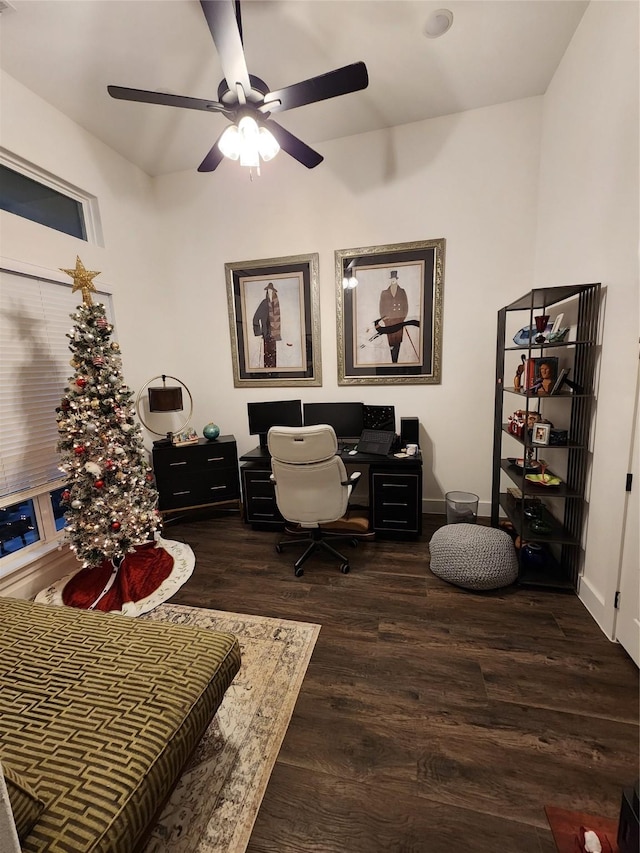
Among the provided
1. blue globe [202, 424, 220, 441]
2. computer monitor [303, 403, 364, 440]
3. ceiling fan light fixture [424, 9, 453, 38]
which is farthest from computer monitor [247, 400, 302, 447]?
ceiling fan light fixture [424, 9, 453, 38]

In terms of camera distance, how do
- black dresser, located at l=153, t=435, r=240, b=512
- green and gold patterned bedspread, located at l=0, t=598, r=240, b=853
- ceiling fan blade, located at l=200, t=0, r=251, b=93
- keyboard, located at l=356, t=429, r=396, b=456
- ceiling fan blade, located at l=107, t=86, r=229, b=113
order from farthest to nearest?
1. black dresser, located at l=153, t=435, r=240, b=512
2. keyboard, located at l=356, t=429, r=396, b=456
3. ceiling fan blade, located at l=107, t=86, r=229, b=113
4. ceiling fan blade, located at l=200, t=0, r=251, b=93
5. green and gold patterned bedspread, located at l=0, t=598, r=240, b=853

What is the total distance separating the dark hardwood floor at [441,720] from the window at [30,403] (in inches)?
48.3

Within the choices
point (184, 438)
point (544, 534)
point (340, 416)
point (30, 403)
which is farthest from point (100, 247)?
point (544, 534)

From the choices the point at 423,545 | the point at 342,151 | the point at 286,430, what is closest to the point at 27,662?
the point at 286,430

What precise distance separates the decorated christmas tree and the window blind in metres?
0.31

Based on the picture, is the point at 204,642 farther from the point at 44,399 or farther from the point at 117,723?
the point at 44,399

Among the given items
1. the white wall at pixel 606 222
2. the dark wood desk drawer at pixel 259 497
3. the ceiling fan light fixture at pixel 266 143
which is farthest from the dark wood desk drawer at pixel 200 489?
the white wall at pixel 606 222

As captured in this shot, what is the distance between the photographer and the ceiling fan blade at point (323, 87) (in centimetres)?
172

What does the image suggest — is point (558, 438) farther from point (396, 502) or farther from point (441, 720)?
point (441, 720)

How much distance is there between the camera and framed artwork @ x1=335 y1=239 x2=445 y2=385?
3184mm

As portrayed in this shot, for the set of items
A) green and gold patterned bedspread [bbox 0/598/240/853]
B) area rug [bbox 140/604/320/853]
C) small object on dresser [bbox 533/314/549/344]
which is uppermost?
small object on dresser [bbox 533/314/549/344]

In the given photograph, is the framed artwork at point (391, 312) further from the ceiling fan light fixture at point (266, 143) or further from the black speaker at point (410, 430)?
the ceiling fan light fixture at point (266, 143)

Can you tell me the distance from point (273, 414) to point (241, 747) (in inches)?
98.9

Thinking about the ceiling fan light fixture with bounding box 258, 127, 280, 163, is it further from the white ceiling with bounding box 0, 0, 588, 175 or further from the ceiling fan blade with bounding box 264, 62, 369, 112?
the white ceiling with bounding box 0, 0, 588, 175
